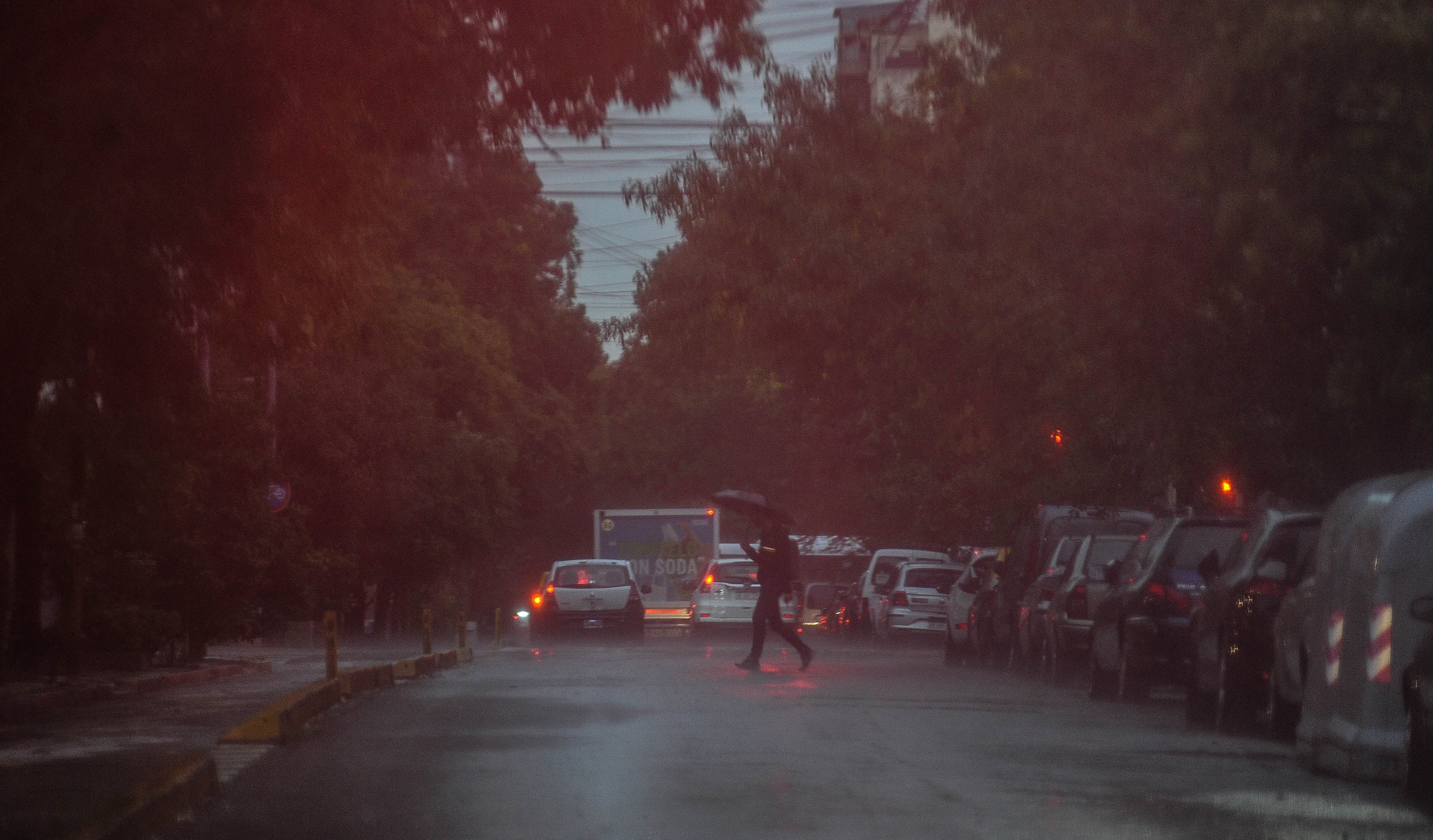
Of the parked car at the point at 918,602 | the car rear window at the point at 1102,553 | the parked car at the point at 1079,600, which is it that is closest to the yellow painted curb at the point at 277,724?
the parked car at the point at 1079,600

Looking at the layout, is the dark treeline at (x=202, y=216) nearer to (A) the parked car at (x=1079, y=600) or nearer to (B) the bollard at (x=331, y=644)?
(B) the bollard at (x=331, y=644)

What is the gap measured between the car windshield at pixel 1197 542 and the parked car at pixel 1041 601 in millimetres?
3705

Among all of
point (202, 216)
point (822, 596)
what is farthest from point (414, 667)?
point (822, 596)

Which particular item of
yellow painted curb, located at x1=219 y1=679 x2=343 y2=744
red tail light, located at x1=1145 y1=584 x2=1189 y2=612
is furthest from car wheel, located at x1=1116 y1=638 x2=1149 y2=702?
yellow painted curb, located at x1=219 y1=679 x2=343 y2=744

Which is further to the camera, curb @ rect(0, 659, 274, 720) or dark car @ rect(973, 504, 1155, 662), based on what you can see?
dark car @ rect(973, 504, 1155, 662)

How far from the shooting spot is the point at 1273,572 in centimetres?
1437

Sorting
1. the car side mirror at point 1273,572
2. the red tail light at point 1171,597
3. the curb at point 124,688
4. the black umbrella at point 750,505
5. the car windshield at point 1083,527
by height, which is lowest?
the curb at point 124,688

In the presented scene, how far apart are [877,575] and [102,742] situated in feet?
100

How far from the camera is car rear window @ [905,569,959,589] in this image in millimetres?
37688

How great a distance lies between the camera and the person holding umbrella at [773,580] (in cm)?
2261

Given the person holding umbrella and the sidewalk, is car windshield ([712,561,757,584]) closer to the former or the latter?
the sidewalk

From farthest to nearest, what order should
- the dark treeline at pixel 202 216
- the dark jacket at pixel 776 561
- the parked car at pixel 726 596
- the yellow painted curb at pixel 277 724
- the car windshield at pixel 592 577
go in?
1. the parked car at pixel 726 596
2. the car windshield at pixel 592 577
3. the dark jacket at pixel 776 561
4. the yellow painted curb at pixel 277 724
5. the dark treeline at pixel 202 216

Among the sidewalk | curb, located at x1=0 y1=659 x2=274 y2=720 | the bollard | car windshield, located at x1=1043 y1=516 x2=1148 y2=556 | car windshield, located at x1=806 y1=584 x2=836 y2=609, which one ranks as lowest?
the sidewalk

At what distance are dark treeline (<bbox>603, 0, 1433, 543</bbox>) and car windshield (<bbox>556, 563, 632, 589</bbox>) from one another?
4.21 m
